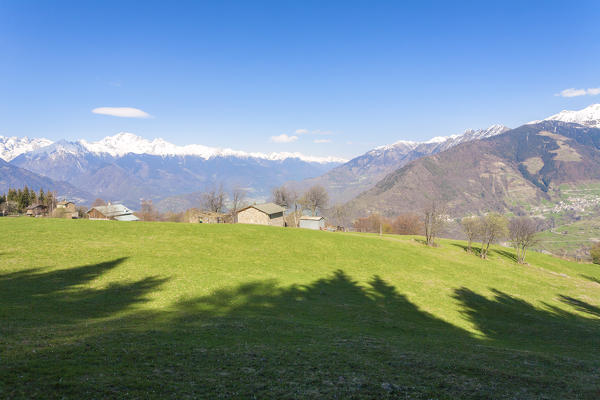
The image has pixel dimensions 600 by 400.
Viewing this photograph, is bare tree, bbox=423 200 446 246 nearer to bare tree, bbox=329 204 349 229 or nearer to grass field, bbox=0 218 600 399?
grass field, bbox=0 218 600 399

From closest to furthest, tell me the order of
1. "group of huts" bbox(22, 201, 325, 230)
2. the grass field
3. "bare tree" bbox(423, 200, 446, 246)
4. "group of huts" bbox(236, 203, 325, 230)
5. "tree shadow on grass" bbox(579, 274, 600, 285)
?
1. the grass field
2. "tree shadow on grass" bbox(579, 274, 600, 285)
3. "bare tree" bbox(423, 200, 446, 246)
4. "group of huts" bbox(236, 203, 325, 230)
5. "group of huts" bbox(22, 201, 325, 230)

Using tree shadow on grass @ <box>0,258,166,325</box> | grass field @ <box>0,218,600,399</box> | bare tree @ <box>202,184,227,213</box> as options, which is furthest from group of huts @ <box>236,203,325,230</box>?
tree shadow on grass @ <box>0,258,166,325</box>

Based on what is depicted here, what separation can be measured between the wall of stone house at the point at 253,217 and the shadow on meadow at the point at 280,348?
60898mm

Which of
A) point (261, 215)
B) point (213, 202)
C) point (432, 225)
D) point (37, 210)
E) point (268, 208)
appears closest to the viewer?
point (432, 225)

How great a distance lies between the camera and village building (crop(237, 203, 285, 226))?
9481 cm

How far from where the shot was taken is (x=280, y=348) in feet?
53.1

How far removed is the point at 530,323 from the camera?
32.0 m

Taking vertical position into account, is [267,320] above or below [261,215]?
below

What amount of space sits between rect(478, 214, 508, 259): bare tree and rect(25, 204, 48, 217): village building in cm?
17676

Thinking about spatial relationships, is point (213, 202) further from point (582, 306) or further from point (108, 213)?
point (582, 306)

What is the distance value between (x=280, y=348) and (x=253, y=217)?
3216 inches

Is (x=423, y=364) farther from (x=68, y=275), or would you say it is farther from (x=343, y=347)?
(x=68, y=275)

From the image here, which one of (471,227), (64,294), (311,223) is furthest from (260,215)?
(64,294)

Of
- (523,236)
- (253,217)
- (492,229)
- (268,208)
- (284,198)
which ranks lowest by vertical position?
(523,236)
